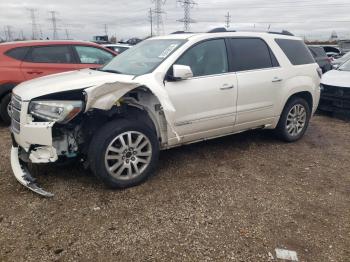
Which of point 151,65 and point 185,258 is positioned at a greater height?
point 151,65

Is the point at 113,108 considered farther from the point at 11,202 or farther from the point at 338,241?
the point at 338,241

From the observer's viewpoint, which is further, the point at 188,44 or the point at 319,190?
the point at 188,44

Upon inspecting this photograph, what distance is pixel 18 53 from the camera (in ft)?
21.7

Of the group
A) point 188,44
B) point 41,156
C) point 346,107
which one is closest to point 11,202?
point 41,156

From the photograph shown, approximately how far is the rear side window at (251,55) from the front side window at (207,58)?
189 mm

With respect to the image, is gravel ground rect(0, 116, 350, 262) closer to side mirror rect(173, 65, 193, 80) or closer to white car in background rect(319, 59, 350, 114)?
side mirror rect(173, 65, 193, 80)

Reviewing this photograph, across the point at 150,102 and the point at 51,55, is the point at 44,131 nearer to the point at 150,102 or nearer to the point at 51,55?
the point at 150,102

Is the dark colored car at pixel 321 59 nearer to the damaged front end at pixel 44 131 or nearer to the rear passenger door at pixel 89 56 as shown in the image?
the rear passenger door at pixel 89 56

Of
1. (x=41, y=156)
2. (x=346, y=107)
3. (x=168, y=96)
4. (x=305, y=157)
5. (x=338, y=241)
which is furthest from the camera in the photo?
(x=346, y=107)

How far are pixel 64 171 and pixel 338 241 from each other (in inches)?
123

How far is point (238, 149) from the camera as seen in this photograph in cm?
522

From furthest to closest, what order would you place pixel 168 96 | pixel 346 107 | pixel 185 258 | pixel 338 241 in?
pixel 346 107
pixel 168 96
pixel 338 241
pixel 185 258

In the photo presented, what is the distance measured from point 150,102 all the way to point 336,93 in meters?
5.20

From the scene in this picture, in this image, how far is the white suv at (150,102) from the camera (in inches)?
139
